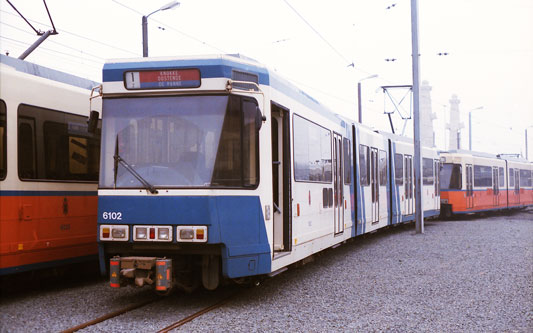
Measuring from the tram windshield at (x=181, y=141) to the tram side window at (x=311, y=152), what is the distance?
69.3 inches

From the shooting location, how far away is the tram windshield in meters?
7.20

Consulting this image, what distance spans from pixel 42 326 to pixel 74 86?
13.9 feet

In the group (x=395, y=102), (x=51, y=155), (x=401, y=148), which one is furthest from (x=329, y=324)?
(x=395, y=102)

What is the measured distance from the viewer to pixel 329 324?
22.3ft

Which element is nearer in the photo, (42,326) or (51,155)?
(42,326)

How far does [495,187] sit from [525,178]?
19.5 ft

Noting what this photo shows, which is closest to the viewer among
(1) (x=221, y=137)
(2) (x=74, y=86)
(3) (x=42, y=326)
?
Result: (3) (x=42, y=326)

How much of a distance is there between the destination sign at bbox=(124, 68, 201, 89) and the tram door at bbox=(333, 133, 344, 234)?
16.5 ft

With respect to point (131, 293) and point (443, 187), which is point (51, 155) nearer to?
point (131, 293)

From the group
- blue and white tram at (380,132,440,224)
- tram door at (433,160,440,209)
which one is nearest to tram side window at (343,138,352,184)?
blue and white tram at (380,132,440,224)

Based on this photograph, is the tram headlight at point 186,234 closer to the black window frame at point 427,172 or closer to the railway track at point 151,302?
the railway track at point 151,302

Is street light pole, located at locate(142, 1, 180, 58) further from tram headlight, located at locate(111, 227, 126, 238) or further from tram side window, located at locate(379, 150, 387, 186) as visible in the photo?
tram headlight, located at locate(111, 227, 126, 238)

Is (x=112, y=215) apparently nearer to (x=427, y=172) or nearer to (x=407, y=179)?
(x=407, y=179)

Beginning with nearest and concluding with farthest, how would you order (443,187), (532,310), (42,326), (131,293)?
(42,326)
(532,310)
(131,293)
(443,187)
